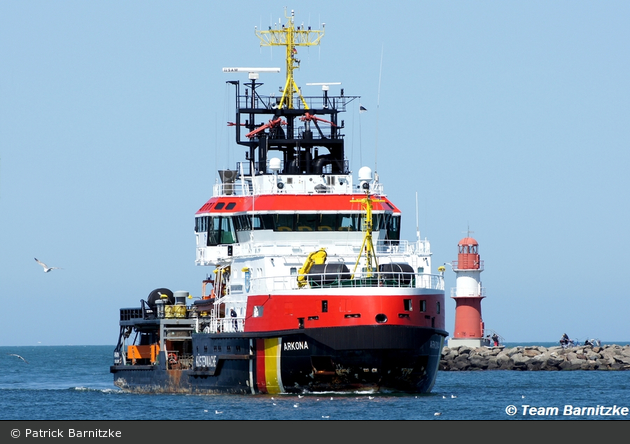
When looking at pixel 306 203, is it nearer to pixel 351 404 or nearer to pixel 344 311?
pixel 344 311

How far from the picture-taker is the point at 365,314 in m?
39.3

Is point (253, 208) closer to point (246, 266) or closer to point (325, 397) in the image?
point (246, 266)

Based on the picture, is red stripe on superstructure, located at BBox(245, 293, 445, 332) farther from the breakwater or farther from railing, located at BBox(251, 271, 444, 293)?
the breakwater

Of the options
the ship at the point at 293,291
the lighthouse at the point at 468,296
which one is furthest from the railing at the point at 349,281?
the lighthouse at the point at 468,296

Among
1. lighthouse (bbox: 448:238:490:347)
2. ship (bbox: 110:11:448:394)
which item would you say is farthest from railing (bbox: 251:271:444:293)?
lighthouse (bbox: 448:238:490:347)

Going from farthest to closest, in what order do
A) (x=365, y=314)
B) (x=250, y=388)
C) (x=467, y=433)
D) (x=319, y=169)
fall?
(x=319, y=169)
(x=250, y=388)
(x=365, y=314)
(x=467, y=433)

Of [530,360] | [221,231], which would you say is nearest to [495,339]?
[530,360]

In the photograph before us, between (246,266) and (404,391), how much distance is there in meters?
7.29

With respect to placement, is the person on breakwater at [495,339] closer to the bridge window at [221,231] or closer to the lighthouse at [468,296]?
the lighthouse at [468,296]

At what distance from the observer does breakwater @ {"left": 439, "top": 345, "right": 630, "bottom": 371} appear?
7431 centimetres

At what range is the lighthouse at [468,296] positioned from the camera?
7362 centimetres

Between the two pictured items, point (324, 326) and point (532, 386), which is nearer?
point (324, 326)

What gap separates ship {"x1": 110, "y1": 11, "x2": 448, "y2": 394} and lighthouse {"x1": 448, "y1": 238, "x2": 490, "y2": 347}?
77.3 ft

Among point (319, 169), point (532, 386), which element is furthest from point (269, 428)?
point (532, 386)
